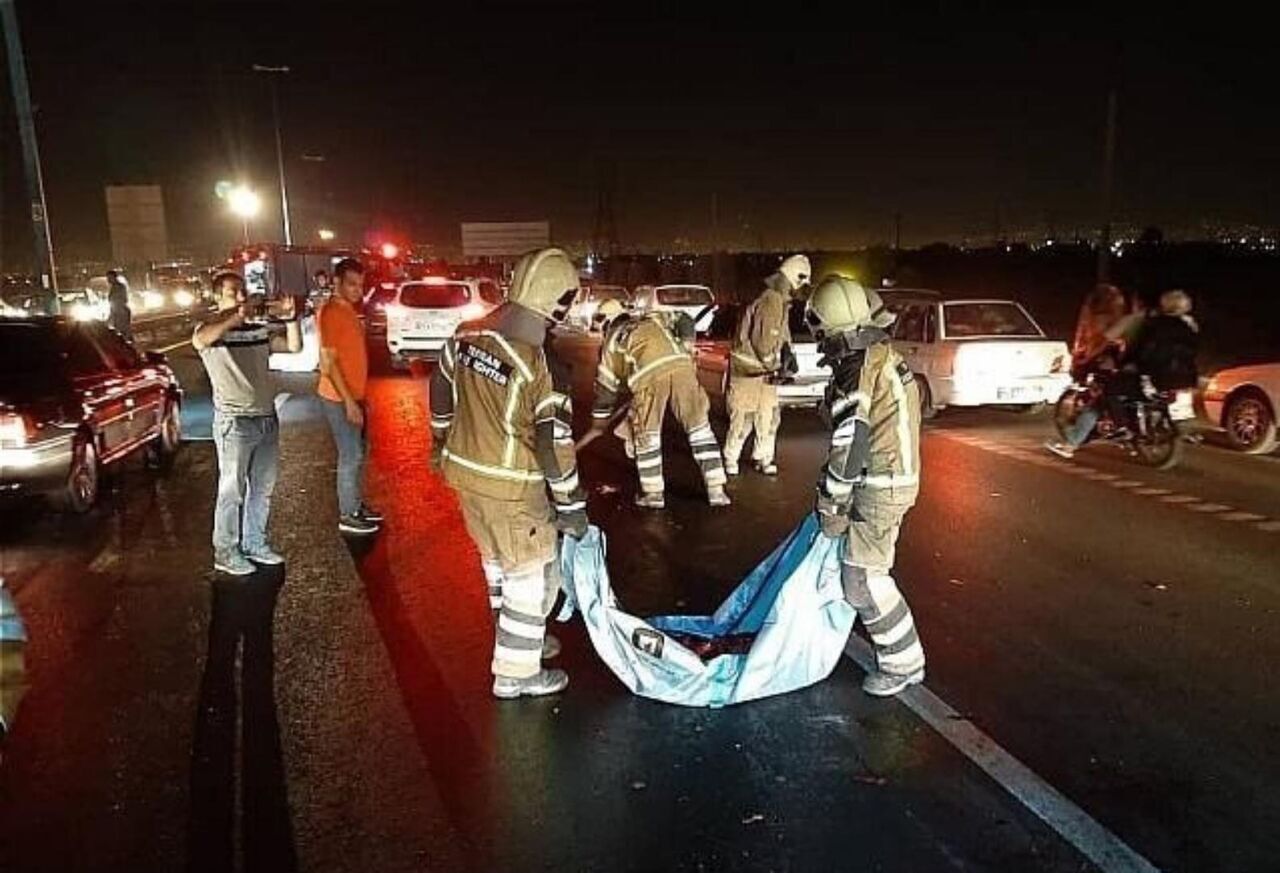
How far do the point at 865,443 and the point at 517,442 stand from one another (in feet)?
4.79

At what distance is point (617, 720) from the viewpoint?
15.4ft

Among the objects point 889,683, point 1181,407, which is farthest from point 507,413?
point 1181,407

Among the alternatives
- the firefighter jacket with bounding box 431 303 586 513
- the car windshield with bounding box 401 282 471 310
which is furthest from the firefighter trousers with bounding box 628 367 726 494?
the car windshield with bounding box 401 282 471 310

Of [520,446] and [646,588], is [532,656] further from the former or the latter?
[646,588]

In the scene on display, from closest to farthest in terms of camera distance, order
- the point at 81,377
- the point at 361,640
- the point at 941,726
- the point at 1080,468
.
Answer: the point at 941,726
the point at 361,640
the point at 81,377
the point at 1080,468

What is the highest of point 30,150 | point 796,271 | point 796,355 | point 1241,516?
point 30,150

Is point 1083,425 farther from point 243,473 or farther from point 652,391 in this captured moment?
point 243,473

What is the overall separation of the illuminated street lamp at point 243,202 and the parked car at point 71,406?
31.4 m

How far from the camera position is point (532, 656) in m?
4.82

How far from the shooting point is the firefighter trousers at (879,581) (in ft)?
15.3

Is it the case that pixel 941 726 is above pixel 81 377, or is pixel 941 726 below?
below

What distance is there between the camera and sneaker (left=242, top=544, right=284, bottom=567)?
7.13 metres

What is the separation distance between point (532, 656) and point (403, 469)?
6200mm

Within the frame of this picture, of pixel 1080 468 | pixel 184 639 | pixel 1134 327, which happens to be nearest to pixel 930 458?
pixel 1080 468
